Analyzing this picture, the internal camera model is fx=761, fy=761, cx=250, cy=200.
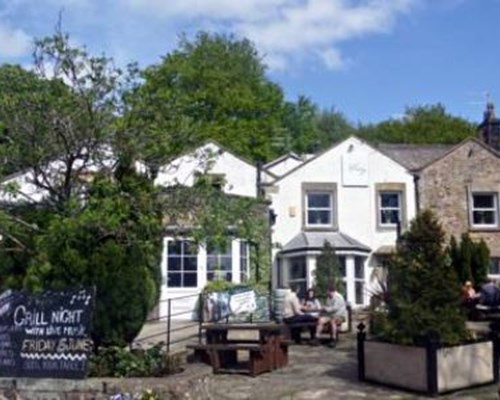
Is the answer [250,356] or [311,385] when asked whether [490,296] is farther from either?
[311,385]

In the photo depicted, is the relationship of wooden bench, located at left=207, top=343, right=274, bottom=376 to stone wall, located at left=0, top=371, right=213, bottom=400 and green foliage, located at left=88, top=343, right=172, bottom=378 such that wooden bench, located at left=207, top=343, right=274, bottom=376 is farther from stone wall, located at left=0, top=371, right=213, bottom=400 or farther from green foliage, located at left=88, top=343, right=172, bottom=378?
stone wall, located at left=0, top=371, right=213, bottom=400

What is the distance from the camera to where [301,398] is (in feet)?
37.7

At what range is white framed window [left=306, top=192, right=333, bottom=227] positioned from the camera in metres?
28.5

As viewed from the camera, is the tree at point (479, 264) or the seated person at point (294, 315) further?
the tree at point (479, 264)

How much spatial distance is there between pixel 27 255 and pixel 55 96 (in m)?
2.56

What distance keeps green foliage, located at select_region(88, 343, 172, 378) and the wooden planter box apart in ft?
11.7

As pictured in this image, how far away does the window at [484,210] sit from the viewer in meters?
29.2

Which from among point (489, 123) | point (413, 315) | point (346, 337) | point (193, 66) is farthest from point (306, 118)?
point (413, 315)

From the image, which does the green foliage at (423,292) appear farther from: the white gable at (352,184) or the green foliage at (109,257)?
the white gable at (352,184)

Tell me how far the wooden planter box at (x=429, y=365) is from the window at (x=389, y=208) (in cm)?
1612

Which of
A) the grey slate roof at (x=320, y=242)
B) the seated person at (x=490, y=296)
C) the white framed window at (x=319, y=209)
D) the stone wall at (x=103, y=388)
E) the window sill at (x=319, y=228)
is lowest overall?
the stone wall at (x=103, y=388)

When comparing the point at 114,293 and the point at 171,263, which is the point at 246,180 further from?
the point at 114,293

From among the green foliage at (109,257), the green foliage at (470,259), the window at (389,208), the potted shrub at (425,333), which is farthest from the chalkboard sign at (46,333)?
the window at (389,208)

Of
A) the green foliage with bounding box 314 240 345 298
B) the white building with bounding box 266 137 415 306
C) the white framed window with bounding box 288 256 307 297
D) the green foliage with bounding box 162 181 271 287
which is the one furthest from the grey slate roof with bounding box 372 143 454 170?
the green foliage with bounding box 162 181 271 287
